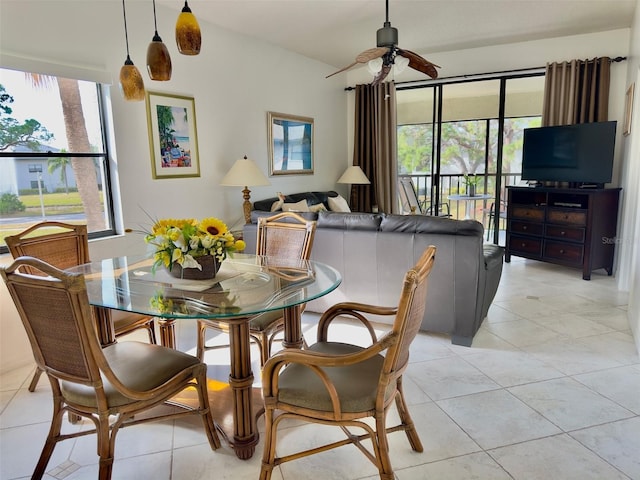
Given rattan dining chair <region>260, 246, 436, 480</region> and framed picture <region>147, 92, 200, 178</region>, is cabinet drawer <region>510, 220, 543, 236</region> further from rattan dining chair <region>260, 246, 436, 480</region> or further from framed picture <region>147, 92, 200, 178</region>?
rattan dining chair <region>260, 246, 436, 480</region>

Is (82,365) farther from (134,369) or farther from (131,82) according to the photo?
(131,82)

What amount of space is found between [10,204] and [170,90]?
161cm

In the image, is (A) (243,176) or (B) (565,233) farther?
(B) (565,233)

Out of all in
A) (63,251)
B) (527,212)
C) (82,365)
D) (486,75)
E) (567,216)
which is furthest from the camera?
(486,75)

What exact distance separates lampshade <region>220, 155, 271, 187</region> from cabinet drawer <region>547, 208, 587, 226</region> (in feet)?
10.3

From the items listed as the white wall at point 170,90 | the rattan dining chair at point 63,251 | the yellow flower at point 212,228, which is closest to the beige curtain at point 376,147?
the white wall at point 170,90

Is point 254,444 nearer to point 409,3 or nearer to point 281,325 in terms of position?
point 281,325

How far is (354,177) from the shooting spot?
6078 mm

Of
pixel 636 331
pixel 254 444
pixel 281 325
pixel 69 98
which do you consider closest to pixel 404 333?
pixel 254 444

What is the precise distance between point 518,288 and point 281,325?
9.37 ft

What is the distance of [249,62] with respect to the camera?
4715 millimetres

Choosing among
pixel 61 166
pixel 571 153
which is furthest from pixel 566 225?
pixel 61 166

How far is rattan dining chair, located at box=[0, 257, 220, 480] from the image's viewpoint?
4.73 ft

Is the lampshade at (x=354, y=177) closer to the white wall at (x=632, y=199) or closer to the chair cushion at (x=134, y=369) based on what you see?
the white wall at (x=632, y=199)
